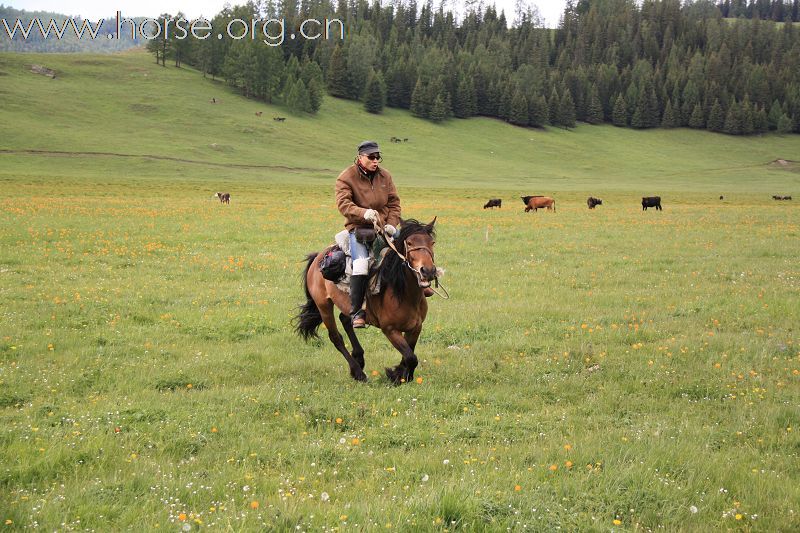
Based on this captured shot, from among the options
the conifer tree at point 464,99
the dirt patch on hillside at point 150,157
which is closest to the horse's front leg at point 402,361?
the dirt patch on hillside at point 150,157

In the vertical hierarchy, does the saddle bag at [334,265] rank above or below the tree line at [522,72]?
below

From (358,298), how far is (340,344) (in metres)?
1.17

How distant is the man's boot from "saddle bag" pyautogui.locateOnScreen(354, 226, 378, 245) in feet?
1.85

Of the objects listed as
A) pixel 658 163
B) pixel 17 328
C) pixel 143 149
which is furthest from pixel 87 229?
pixel 658 163

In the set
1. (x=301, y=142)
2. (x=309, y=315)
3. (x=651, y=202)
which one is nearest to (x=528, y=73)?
(x=301, y=142)

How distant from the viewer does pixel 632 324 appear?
1259cm

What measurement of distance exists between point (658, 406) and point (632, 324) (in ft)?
15.7

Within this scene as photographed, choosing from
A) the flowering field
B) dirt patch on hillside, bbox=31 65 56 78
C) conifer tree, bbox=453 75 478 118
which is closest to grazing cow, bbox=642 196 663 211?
the flowering field

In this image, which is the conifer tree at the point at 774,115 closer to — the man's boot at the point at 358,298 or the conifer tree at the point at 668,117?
the conifer tree at the point at 668,117

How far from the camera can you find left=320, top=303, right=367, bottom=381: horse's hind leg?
9500 mm

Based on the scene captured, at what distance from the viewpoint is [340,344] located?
33.4 ft

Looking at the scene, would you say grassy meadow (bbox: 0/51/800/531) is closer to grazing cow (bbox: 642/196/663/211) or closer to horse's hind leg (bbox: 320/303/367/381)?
horse's hind leg (bbox: 320/303/367/381)

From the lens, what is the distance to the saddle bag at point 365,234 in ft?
30.6

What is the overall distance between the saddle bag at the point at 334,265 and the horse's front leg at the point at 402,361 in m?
1.24
